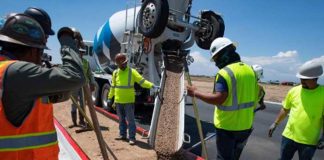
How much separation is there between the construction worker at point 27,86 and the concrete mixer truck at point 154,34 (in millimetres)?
4618

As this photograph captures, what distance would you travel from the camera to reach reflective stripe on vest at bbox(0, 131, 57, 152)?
158 centimetres

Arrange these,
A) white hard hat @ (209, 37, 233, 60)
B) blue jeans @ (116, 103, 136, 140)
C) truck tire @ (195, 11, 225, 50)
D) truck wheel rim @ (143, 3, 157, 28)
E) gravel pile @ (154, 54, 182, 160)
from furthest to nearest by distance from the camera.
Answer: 1. truck tire @ (195, 11, 225, 50)
2. truck wheel rim @ (143, 3, 157, 28)
3. blue jeans @ (116, 103, 136, 140)
4. gravel pile @ (154, 54, 182, 160)
5. white hard hat @ (209, 37, 233, 60)

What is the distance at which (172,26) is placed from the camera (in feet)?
23.5

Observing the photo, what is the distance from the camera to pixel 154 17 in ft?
20.6

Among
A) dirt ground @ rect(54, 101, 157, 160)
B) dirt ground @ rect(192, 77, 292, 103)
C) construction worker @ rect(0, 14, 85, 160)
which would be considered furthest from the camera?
dirt ground @ rect(192, 77, 292, 103)

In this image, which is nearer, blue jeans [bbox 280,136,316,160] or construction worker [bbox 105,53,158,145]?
blue jeans [bbox 280,136,316,160]

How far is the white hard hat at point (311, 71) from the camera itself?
356 cm

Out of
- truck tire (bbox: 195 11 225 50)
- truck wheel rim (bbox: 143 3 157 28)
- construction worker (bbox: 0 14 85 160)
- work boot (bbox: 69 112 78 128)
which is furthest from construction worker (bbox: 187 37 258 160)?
work boot (bbox: 69 112 78 128)

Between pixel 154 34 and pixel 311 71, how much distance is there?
3.56m

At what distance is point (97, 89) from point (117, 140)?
4.17 metres

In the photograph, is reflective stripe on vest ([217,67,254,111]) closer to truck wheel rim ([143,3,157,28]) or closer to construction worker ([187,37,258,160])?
construction worker ([187,37,258,160])

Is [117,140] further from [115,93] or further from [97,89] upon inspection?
[97,89]

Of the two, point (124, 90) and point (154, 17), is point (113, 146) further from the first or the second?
point (154, 17)

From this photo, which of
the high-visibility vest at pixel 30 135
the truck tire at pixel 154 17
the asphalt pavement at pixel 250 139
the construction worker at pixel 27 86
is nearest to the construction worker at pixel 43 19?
the construction worker at pixel 27 86
